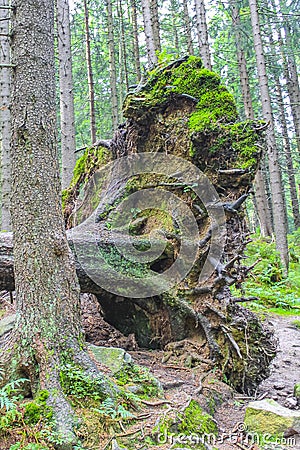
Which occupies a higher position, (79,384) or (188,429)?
(79,384)

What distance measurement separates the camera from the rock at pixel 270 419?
140 inches

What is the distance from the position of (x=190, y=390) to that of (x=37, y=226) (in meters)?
2.54

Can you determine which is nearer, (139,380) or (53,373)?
(53,373)

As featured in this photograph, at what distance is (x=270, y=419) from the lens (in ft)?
11.9

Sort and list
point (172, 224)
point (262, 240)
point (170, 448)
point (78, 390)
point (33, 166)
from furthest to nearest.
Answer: point (262, 240) < point (172, 224) < point (33, 166) < point (78, 390) < point (170, 448)

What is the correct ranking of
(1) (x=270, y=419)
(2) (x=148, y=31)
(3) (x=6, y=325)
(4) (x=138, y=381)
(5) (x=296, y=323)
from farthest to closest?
(2) (x=148, y=31) → (5) (x=296, y=323) → (3) (x=6, y=325) → (4) (x=138, y=381) → (1) (x=270, y=419)

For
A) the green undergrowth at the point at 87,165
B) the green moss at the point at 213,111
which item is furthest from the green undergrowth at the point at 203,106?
the green undergrowth at the point at 87,165

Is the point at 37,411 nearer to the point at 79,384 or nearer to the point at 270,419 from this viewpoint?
the point at 79,384

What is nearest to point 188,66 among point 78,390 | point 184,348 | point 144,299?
point 144,299

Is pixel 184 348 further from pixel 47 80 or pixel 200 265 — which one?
pixel 47 80

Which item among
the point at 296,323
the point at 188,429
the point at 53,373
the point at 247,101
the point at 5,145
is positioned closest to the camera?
the point at 53,373

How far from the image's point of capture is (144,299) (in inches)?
215

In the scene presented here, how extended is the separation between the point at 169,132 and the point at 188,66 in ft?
3.82

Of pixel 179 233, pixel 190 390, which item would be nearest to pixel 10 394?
pixel 190 390
